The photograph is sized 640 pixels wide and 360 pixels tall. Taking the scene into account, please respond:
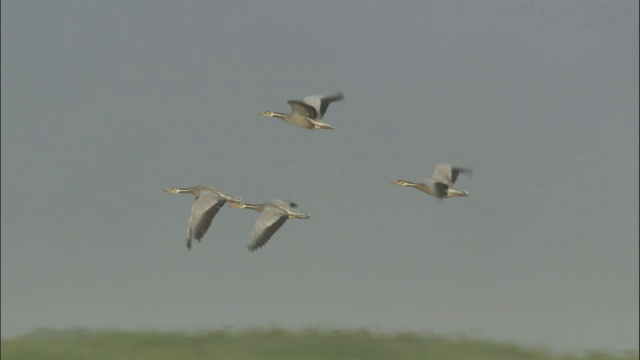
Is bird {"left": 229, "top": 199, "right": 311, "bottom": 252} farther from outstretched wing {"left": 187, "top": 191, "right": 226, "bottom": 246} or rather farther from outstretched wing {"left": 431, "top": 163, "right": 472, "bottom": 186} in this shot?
outstretched wing {"left": 431, "top": 163, "right": 472, "bottom": 186}

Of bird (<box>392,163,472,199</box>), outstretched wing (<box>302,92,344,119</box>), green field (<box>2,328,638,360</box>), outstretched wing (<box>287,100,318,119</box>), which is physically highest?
outstretched wing (<box>302,92,344,119</box>)

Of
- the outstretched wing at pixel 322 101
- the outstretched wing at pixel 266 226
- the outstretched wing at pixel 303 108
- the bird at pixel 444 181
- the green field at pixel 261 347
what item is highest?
the outstretched wing at pixel 322 101

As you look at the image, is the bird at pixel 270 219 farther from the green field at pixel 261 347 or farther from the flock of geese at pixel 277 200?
the green field at pixel 261 347

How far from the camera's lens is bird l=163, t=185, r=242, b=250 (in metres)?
22.3

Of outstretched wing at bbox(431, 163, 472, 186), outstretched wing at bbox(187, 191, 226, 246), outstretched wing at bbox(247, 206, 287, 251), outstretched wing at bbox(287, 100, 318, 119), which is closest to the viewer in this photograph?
outstretched wing at bbox(187, 191, 226, 246)

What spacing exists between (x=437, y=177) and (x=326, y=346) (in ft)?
14.3

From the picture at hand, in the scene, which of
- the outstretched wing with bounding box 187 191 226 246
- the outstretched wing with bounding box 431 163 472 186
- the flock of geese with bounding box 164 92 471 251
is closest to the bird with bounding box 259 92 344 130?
the flock of geese with bounding box 164 92 471 251

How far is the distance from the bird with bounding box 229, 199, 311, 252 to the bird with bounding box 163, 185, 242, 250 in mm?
818

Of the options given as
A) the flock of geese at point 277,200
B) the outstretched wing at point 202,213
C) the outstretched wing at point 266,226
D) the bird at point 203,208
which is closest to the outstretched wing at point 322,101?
the flock of geese at point 277,200

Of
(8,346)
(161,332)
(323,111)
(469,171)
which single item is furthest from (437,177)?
(8,346)

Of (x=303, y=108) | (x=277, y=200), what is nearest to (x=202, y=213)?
(x=277, y=200)

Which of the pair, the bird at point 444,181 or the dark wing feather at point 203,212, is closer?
the dark wing feather at point 203,212

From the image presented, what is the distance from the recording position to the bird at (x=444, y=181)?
23891 millimetres

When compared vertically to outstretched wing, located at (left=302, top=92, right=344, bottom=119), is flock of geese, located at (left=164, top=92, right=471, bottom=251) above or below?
below
